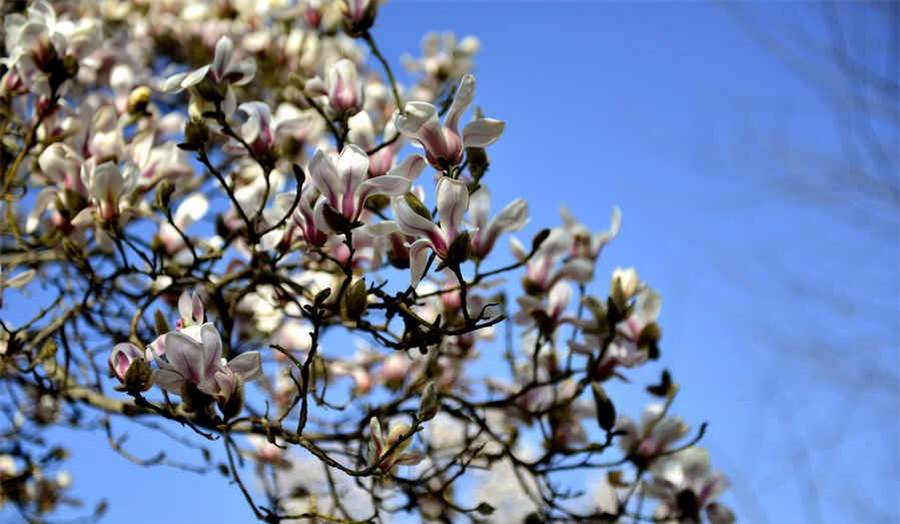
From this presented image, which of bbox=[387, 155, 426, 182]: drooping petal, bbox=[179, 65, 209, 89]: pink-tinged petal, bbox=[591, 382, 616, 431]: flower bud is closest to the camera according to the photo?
bbox=[387, 155, 426, 182]: drooping petal

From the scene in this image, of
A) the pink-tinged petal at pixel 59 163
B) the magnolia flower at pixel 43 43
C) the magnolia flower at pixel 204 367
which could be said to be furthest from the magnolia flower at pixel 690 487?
the magnolia flower at pixel 43 43

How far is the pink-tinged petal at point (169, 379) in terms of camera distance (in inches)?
37.5

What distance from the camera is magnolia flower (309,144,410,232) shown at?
97 centimetres

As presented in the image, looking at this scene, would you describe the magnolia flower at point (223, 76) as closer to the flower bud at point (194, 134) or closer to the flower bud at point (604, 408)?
the flower bud at point (194, 134)

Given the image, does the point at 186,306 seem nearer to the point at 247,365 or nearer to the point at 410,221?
the point at 247,365

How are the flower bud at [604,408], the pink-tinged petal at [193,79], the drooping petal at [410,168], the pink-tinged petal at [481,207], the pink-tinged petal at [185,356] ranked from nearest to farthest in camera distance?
the pink-tinged petal at [185,356], the drooping petal at [410,168], the pink-tinged petal at [193,79], the pink-tinged petal at [481,207], the flower bud at [604,408]

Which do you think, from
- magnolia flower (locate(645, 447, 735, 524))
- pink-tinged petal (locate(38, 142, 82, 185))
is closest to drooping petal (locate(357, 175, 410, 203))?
pink-tinged petal (locate(38, 142, 82, 185))

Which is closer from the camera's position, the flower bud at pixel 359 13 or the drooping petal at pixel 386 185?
the drooping petal at pixel 386 185

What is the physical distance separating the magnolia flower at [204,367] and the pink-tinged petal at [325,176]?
7.8 inches

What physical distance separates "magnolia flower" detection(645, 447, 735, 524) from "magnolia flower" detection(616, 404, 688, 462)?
0.13 ft

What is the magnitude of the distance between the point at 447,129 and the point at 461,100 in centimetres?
4

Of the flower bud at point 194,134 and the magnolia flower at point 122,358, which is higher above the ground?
the flower bud at point 194,134

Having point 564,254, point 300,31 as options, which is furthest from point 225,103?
point 300,31

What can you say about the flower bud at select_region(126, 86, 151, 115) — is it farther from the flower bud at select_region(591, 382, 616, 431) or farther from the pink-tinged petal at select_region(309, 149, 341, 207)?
the flower bud at select_region(591, 382, 616, 431)
